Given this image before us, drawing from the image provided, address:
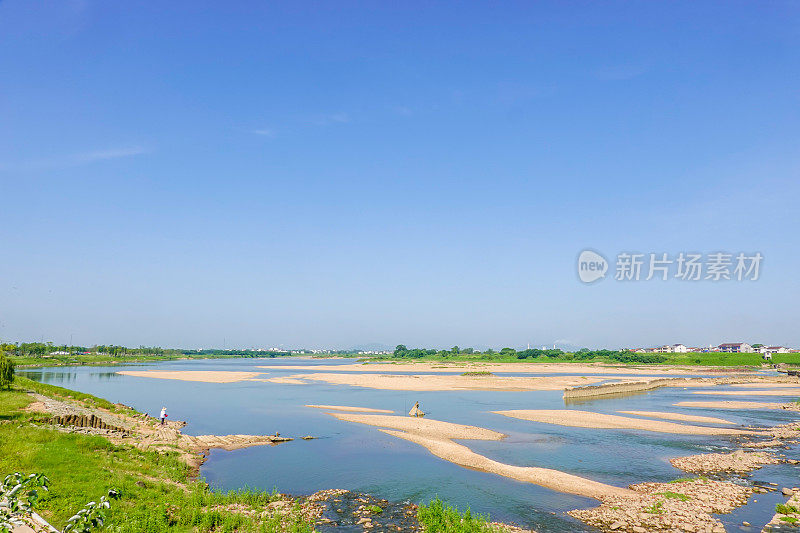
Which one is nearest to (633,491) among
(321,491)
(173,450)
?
(321,491)

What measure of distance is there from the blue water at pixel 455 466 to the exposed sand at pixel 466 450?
970 mm

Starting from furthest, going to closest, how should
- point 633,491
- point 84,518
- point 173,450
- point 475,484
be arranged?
point 173,450 < point 475,484 < point 633,491 < point 84,518

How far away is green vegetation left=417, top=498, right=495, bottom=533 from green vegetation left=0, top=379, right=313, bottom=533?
5223 mm

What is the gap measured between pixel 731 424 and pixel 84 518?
5540cm

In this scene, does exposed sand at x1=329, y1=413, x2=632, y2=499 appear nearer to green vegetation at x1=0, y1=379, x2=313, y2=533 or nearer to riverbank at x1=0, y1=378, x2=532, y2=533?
riverbank at x1=0, y1=378, x2=532, y2=533

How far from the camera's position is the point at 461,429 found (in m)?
41.2

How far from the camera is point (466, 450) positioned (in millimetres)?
33625

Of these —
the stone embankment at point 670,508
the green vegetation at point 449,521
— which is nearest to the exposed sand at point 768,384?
the stone embankment at point 670,508

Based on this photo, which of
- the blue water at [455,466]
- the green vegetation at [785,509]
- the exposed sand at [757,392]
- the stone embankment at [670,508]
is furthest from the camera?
the exposed sand at [757,392]

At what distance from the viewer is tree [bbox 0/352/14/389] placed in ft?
143

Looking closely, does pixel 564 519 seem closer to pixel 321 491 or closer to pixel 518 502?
pixel 518 502

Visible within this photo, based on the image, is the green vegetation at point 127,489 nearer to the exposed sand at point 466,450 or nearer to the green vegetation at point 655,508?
the exposed sand at point 466,450

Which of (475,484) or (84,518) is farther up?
(84,518)

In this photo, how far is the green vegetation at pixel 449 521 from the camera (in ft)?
61.4
